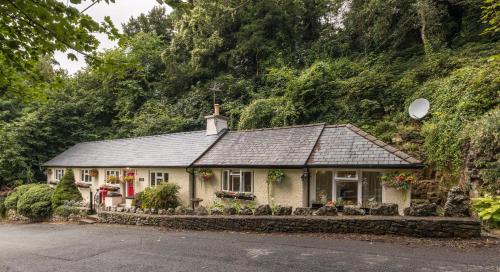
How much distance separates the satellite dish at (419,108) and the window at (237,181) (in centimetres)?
874

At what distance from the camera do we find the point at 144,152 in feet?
63.1

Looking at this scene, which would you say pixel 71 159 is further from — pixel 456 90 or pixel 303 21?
pixel 456 90

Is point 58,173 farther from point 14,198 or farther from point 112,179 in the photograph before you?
point 112,179

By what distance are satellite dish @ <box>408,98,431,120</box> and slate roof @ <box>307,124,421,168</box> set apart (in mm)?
3632

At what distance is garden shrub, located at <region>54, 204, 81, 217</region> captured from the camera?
16688 mm

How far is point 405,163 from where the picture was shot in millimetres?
10594

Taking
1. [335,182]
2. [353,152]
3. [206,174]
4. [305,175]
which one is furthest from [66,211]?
[353,152]

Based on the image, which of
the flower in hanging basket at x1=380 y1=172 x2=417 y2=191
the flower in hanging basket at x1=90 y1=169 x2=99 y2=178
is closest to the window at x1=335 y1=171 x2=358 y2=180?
the flower in hanging basket at x1=380 y1=172 x2=417 y2=191

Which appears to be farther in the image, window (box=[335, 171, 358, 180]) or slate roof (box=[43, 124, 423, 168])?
window (box=[335, 171, 358, 180])

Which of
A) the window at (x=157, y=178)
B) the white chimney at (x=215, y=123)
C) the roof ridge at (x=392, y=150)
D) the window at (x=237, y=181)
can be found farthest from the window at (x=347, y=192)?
the window at (x=157, y=178)

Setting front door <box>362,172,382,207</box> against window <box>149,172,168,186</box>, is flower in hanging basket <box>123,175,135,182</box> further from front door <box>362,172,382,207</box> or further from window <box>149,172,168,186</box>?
front door <box>362,172,382,207</box>

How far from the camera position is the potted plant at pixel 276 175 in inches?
502

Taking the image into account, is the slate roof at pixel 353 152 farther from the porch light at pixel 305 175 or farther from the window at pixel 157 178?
the window at pixel 157 178

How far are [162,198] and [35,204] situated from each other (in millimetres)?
9705
